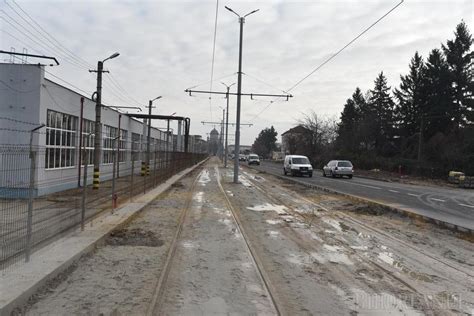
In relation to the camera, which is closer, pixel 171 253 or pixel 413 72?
pixel 171 253

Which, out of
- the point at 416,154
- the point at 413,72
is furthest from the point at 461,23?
the point at 416,154

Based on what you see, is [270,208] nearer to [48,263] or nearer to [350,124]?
[48,263]

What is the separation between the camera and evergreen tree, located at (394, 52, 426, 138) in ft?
193

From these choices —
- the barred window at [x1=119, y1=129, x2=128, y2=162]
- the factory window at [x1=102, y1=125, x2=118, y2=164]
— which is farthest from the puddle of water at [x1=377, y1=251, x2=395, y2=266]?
the factory window at [x1=102, y1=125, x2=118, y2=164]

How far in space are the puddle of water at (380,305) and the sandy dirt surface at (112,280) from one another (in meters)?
2.65

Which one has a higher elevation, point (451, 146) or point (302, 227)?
point (451, 146)

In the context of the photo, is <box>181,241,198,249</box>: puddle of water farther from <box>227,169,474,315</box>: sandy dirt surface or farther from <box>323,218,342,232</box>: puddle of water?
<box>323,218,342,232</box>: puddle of water

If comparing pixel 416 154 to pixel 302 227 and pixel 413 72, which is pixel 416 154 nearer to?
pixel 413 72

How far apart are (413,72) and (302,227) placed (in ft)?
188

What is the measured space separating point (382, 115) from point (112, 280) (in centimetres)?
6904

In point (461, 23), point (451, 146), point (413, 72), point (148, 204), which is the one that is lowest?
point (148, 204)

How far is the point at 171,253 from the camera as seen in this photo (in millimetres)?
8312

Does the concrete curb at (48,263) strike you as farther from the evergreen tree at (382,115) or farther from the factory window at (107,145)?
the evergreen tree at (382,115)

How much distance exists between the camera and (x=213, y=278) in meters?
6.67
